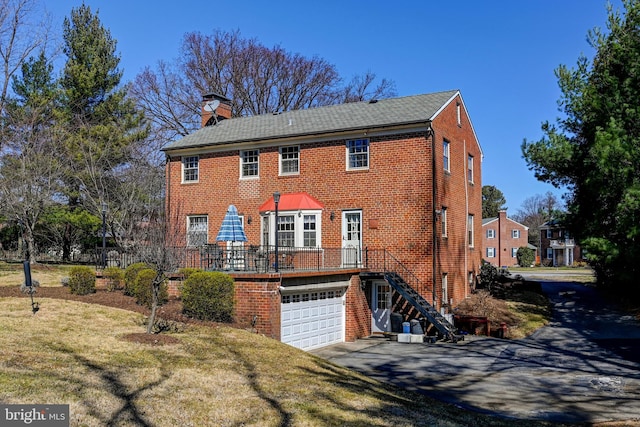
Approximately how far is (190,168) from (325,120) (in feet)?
23.7

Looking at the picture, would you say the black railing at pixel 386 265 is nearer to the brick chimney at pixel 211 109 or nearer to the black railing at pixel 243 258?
the black railing at pixel 243 258

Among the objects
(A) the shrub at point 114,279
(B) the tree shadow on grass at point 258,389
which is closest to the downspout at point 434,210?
(B) the tree shadow on grass at point 258,389

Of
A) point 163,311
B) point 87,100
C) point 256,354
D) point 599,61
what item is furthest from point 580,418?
point 87,100

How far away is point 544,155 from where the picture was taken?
23250mm

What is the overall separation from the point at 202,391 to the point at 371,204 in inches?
585

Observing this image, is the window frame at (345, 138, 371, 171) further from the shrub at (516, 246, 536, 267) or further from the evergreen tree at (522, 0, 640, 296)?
the shrub at (516, 246, 536, 267)

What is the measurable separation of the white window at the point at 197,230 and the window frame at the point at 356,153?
7725 mm

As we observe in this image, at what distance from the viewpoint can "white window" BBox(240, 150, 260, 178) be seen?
2591 cm

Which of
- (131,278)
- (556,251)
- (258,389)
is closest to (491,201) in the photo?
(556,251)

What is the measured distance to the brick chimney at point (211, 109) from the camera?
31420 mm

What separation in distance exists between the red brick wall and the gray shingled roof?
553mm

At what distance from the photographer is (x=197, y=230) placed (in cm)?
2697

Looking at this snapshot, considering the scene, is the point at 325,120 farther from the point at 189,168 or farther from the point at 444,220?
the point at 189,168

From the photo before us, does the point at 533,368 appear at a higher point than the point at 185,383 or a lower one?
lower
